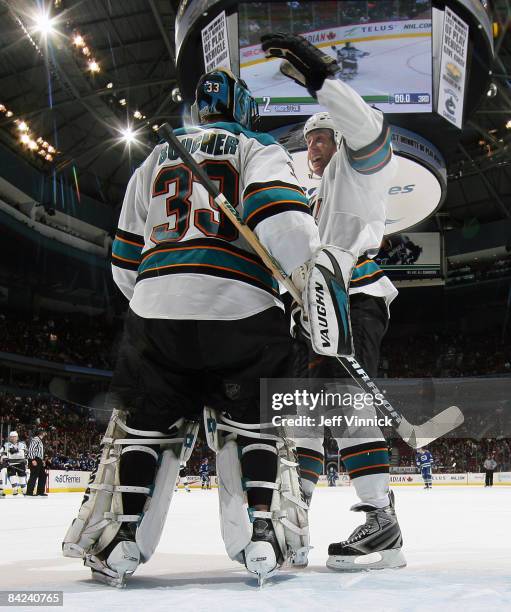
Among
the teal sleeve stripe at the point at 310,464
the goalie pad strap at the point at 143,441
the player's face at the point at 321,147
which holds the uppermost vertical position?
the player's face at the point at 321,147

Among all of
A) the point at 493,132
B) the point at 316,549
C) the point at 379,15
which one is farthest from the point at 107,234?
the point at 316,549

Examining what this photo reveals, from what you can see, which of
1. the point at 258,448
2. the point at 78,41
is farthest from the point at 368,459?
the point at 78,41

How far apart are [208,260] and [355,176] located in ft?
2.01

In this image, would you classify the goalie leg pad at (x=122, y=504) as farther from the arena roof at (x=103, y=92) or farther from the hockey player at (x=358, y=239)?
the arena roof at (x=103, y=92)

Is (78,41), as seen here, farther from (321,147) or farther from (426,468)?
(321,147)

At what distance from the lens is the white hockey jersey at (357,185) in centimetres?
197

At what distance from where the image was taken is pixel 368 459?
2193mm

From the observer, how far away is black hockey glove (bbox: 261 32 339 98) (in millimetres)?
1902

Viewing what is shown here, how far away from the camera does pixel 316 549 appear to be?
255cm

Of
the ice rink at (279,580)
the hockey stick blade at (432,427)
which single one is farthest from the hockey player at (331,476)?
the hockey stick blade at (432,427)

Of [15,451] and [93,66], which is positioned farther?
[93,66]

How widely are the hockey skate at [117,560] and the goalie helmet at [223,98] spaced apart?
1279 millimetres

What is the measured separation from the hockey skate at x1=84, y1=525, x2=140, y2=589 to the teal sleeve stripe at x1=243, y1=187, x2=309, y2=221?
2.96 feet

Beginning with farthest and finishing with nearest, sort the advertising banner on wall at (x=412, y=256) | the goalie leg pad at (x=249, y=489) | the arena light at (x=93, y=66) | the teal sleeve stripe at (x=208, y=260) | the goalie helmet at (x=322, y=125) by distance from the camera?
the advertising banner on wall at (x=412, y=256) < the arena light at (x=93, y=66) < the goalie helmet at (x=322, y=125) < the teal sleeve stripe at (x=208, y=260) < the goalie leg pad at (x=249, y=489)
